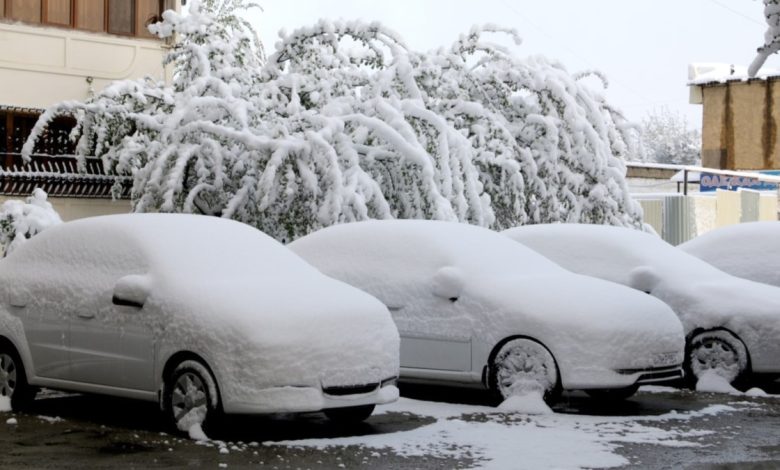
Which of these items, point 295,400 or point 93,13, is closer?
point 295,400

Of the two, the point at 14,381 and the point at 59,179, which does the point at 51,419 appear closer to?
the point at 14,381

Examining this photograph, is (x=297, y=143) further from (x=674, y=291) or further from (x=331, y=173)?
(x=674, y=291)

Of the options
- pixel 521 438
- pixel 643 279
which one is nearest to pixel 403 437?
pixel 521 438

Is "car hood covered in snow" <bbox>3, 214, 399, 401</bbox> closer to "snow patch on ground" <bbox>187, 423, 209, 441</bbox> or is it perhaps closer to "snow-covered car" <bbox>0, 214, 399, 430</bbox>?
"snow-covered car" <bbox>0, 214, 399, 430</bbox>

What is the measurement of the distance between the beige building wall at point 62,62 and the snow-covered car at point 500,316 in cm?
1099

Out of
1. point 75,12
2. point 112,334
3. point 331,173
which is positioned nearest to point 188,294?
point 112,334

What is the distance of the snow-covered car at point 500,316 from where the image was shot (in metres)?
10.7

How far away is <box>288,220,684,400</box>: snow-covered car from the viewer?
10.7 metres

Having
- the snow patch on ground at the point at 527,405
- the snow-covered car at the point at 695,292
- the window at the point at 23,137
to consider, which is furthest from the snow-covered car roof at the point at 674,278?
the window at the point at 23,137

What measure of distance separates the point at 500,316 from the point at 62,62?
1329 centimetres

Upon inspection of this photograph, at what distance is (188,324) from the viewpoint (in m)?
9.16

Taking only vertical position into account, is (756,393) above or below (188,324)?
below

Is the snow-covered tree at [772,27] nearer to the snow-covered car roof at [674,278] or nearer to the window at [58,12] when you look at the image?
the snow-covered car roof at [674,278]

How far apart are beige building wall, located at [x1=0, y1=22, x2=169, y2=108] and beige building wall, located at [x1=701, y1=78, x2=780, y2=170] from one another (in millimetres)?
24326
